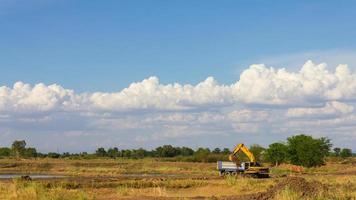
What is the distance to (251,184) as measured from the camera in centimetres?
4425

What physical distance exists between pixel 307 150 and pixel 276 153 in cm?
699

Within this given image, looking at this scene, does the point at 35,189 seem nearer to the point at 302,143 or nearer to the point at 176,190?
the point at 176,190

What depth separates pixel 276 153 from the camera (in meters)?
96.2

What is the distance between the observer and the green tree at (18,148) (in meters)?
139

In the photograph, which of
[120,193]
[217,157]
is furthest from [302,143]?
[120,193]

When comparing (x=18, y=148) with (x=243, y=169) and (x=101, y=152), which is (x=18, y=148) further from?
(x=243, y=169)

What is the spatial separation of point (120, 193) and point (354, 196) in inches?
589

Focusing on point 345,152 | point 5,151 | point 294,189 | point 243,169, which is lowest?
point 294,189

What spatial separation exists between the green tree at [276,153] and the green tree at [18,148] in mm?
65722

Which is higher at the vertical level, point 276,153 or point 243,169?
point 276,153

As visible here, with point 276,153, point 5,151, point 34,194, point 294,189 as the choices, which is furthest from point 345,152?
point 34,194

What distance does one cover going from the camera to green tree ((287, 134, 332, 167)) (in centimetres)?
9025

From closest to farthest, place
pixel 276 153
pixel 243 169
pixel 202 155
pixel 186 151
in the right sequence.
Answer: pixel 243 169
pixel 276 153
pixel 202 155
pixel 186 151

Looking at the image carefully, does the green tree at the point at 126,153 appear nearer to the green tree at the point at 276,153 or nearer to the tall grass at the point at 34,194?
the green tree at the point at 276,153
